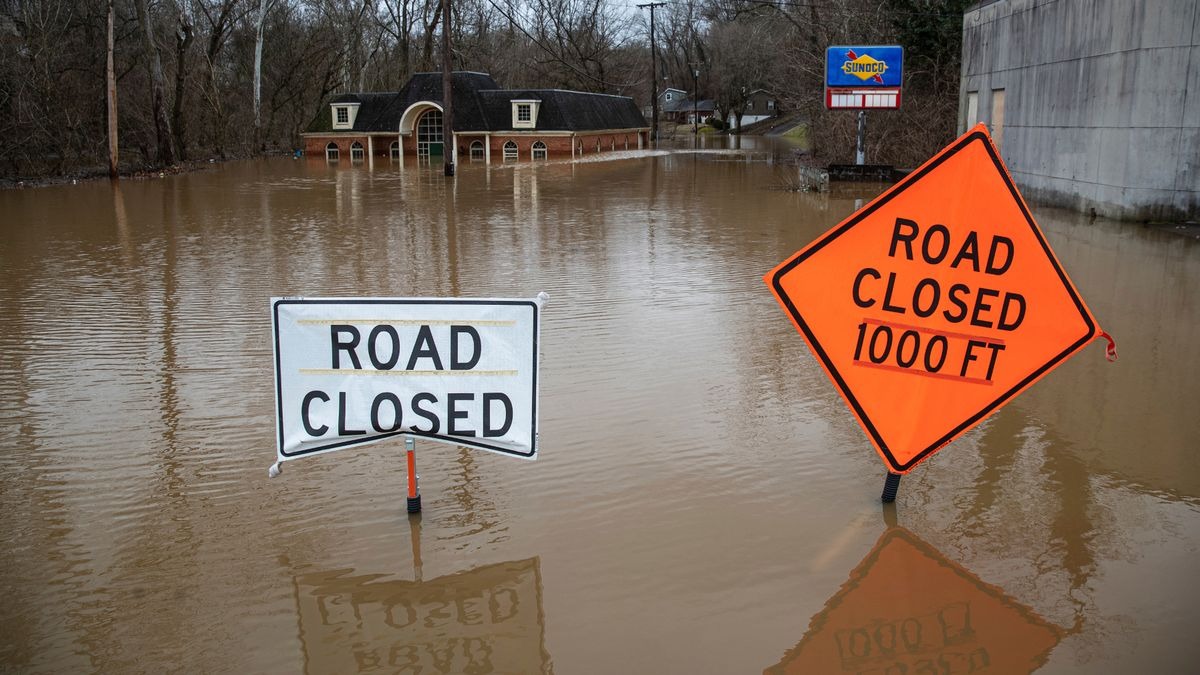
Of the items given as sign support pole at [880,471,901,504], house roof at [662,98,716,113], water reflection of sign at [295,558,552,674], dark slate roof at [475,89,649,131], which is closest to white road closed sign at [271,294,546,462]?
water reflection of sign at [295,558,552,674]

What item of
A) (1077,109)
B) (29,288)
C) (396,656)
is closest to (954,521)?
(396,656)

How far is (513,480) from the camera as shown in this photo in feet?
21.1

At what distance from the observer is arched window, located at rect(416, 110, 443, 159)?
49875 mm

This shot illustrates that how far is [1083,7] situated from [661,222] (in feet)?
30.9

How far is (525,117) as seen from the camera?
49.0 metres

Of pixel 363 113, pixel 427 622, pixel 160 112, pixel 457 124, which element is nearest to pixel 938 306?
pixel 427 622

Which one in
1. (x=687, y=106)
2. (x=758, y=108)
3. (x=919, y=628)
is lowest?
(x=919, y=628)

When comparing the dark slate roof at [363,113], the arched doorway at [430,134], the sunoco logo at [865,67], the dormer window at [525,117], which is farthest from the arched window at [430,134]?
the sunoco logo at [865,67]

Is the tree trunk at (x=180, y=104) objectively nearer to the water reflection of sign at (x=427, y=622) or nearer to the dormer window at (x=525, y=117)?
the dormer window at (x=525, y=117)

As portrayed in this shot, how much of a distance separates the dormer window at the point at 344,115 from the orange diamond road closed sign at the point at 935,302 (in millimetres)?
47598

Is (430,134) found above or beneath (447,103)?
beneath

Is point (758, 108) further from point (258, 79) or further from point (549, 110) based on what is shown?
point (258, 79)

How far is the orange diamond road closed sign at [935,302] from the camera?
5598mm

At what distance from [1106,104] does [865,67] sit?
11.2 m
